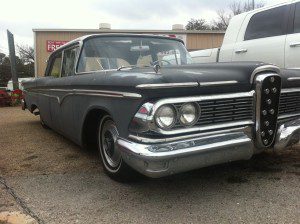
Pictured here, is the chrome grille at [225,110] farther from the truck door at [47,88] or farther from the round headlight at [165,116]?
the truck door at [47,88]

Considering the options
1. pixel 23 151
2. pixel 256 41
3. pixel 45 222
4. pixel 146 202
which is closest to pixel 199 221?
pixel 146 202

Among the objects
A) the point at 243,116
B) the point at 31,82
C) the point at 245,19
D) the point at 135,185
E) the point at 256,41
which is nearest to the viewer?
the point at 243,116

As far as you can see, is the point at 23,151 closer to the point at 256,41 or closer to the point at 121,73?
the point at 121,73

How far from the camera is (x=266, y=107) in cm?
333

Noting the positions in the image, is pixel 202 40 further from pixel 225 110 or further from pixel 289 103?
pixel 225 110

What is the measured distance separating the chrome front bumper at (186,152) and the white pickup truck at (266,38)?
2469 millimetres

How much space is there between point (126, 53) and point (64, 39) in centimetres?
1551

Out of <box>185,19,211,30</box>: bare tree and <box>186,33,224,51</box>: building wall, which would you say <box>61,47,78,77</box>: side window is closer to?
<box>186,33,224,51</box>: building wall

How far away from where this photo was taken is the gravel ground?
117 inches

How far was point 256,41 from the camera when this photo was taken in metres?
5.86

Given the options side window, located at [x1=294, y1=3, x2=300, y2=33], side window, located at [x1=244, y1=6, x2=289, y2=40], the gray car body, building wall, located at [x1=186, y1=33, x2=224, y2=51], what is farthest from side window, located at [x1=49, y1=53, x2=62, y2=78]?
building wall, located at [x1=186, y1=33, x2=224, y2=51]

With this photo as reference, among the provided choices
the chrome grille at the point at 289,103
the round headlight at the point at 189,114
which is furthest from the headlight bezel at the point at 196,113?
the chrome grille at the point at 289,103

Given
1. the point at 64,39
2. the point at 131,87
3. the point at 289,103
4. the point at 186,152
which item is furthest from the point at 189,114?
the point at 64,39

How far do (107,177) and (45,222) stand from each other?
3.58 feet
